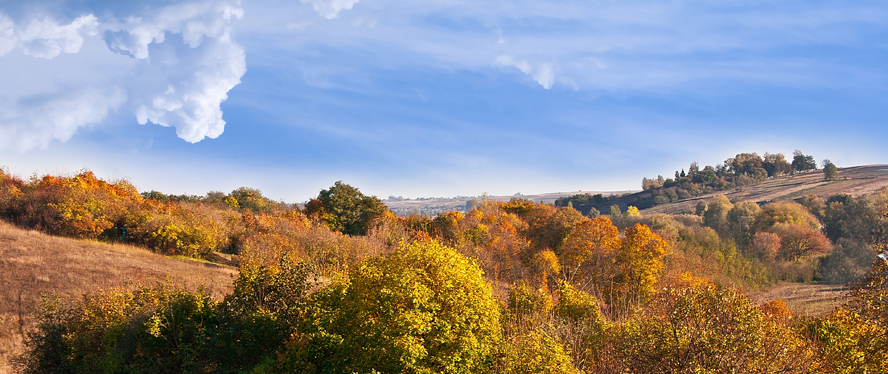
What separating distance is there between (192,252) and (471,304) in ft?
110

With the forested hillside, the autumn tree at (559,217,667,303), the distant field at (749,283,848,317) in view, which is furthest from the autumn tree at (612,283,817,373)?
the distant field at (749,283,848,317)

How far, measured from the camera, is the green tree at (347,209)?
5859 cm

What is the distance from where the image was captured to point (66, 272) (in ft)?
96.4

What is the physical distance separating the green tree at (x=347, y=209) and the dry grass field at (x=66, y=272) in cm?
2179

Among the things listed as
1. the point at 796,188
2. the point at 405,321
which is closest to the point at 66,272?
the point at 405,321

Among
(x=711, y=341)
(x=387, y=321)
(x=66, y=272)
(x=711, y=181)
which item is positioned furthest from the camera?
(x=711, y=181)

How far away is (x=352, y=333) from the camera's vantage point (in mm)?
14633

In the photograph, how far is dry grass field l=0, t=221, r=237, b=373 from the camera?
2498cm

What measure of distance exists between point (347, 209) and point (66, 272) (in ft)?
108

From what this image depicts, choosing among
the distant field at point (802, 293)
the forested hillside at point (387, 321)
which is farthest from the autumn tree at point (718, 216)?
the forested hillside at point (387, 321)

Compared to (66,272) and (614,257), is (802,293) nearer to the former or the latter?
(614,257)

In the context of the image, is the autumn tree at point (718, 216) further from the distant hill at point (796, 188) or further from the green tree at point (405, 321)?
the green tree at point (405, 321)

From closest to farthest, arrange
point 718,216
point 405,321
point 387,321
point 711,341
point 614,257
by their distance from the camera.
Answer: point 711,341 → point 405,321 → point 387,321 → point 614,257 → point 718,216

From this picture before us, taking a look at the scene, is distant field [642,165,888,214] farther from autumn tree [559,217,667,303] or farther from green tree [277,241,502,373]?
green tree [277,241,502,373]
